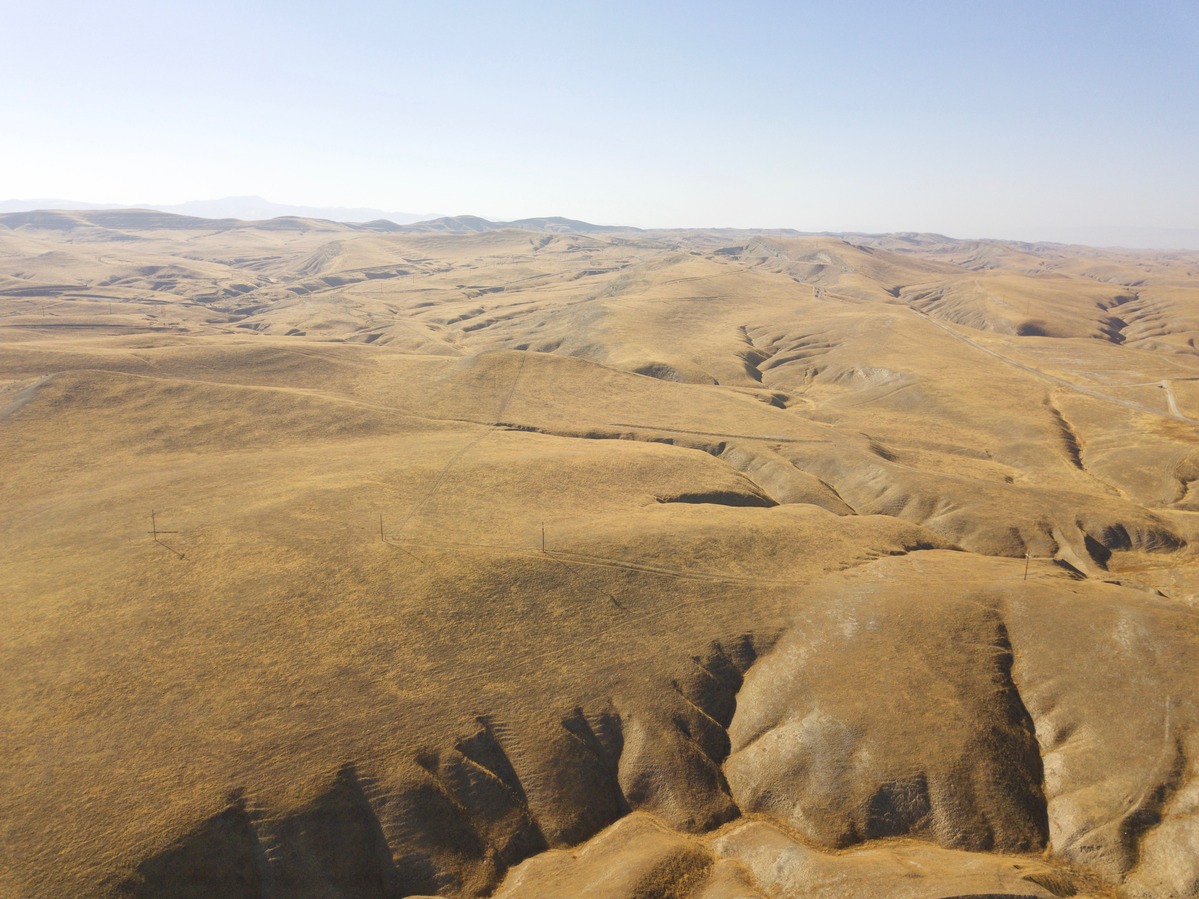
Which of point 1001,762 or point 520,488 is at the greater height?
point 520,488

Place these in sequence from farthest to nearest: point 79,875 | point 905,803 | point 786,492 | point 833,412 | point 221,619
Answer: point 833,412, point 786,492, point 221,619, point 905,803, point 79,875

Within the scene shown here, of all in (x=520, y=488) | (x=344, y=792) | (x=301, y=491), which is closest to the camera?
(x=344, y=792)

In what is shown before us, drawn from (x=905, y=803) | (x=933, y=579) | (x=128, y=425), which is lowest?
(x=905, y=803)

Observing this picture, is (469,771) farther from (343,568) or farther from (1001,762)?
(1001,762)

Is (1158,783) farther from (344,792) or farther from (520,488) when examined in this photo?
(520,488)

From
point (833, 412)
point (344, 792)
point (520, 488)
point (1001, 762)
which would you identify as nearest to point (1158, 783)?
point (1001, 762)

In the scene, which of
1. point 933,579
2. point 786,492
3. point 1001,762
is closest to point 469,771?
point 1001,762

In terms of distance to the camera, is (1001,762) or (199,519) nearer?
(1001,762)

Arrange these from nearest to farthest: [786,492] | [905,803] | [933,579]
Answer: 1. [905,803]
2. [933,579]
3. [786,492]

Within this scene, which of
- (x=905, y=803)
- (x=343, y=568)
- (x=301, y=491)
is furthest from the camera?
(x=301, y=491)
